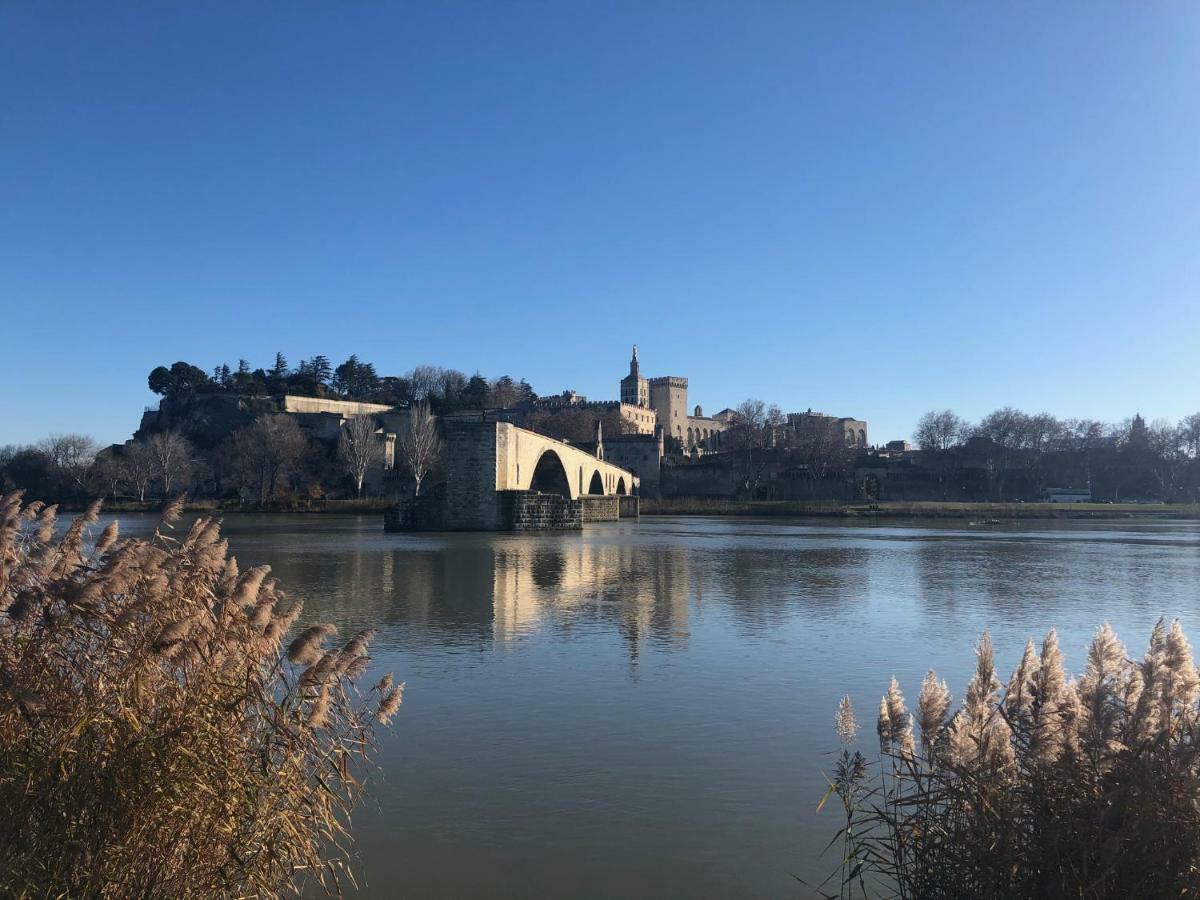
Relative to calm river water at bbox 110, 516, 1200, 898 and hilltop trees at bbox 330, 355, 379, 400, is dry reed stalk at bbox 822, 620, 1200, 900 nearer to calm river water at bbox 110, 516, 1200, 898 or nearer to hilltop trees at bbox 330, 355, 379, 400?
calm river water at bbox 110, 516, 1200, 898

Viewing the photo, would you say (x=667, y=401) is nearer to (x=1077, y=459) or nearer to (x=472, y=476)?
(x=1077, y=459)

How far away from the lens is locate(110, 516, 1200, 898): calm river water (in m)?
5.04

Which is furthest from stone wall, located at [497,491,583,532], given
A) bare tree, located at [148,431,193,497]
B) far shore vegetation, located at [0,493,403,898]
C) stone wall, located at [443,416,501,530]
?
bare tree, located at [148,431,193,497]

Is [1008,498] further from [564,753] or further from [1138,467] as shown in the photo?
[564,753]

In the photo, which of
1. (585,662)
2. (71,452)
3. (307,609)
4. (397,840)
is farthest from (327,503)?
(397,840)

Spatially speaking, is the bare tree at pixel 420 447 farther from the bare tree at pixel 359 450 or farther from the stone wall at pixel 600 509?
the stone wall at pixel 600 509

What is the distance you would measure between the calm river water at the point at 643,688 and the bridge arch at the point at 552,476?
101 ft

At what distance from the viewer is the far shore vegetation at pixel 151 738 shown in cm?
335

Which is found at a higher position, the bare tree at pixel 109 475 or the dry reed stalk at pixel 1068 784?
the bare tree at pixel 109 475

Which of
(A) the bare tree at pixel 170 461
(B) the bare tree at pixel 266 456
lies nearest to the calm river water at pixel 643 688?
(B) the bare tree at pixel 266 456

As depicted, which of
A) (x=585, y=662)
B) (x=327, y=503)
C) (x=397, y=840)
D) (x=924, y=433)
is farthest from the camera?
(x=924, y=433)

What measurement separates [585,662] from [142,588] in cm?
679

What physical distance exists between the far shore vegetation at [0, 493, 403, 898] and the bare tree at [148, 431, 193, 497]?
232 feet

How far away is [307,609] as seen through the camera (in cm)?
1417
